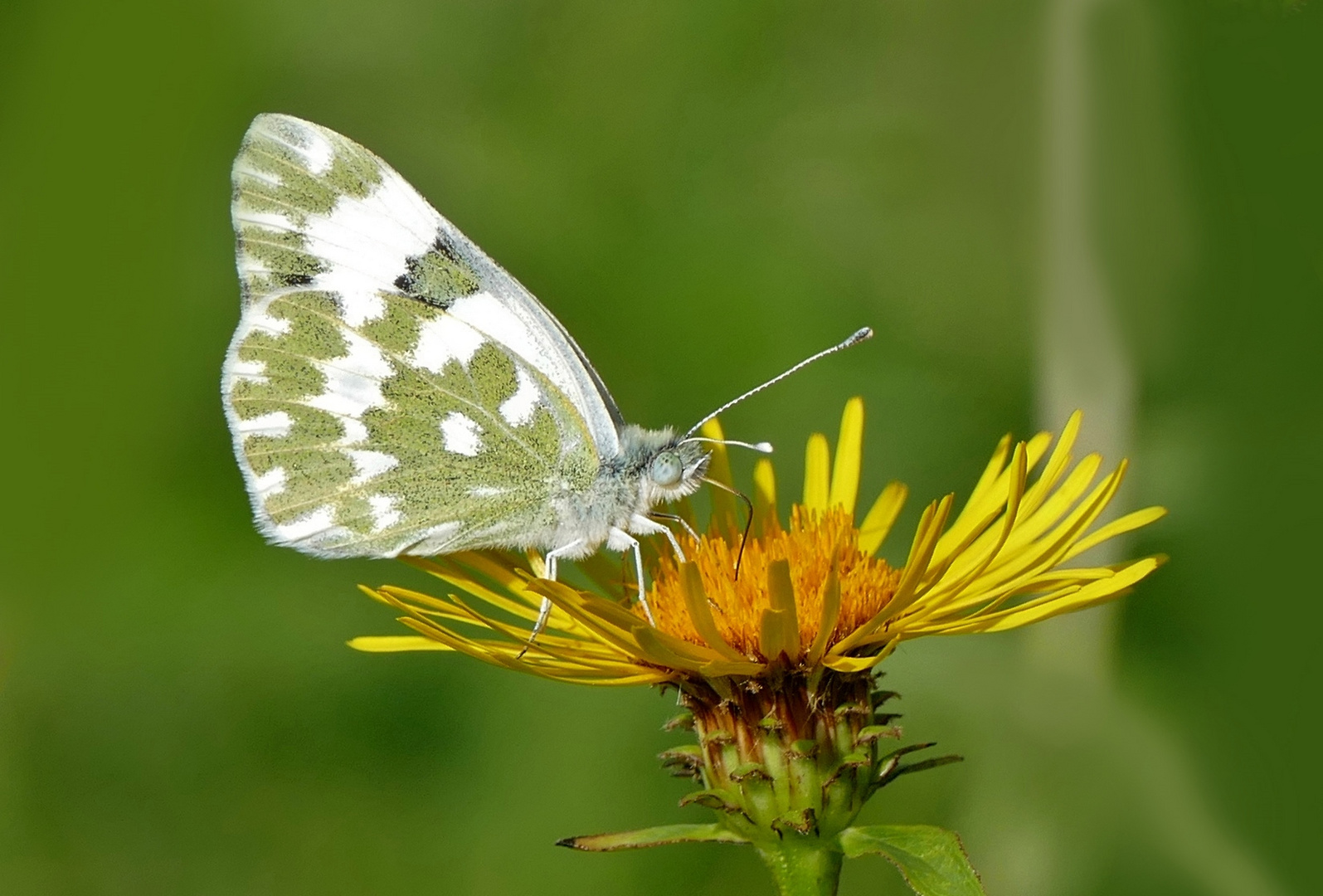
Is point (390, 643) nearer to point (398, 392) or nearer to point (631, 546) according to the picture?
point (631, 546)

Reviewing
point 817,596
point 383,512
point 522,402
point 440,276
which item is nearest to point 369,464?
point 383,512

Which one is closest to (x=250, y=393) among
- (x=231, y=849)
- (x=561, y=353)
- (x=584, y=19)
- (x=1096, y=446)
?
(x=561, y=353)

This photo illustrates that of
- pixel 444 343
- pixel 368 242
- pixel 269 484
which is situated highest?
pixel 368 242

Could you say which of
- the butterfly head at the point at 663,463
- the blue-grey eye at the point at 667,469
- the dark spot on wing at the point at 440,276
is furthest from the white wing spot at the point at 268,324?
the blue-grey eye at the point at 667,469

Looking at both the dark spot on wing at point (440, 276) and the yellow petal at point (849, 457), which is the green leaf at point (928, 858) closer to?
the yellow petal at point (849, 457)

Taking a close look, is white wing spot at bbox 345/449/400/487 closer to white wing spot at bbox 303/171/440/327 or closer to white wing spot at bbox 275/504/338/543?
white wing spot at bbox 275/504/338/543

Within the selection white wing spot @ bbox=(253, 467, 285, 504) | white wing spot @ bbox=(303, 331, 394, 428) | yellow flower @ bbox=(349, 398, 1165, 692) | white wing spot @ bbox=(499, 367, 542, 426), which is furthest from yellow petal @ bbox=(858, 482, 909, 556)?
white wing spot @ bbox=(253, 467, 285, 504)
